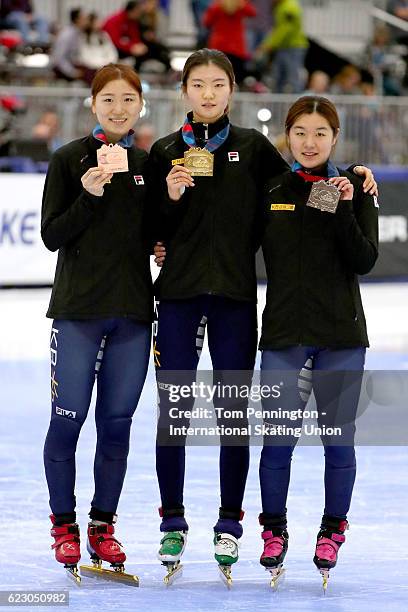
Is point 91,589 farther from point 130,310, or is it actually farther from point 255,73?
point 255,73

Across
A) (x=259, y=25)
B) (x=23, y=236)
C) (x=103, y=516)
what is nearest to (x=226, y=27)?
(x=259, y=25)

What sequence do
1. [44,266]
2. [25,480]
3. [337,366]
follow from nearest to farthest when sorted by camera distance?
[337,366] → [25,480] → [44,266]

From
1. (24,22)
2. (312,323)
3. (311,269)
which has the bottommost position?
(312,323)

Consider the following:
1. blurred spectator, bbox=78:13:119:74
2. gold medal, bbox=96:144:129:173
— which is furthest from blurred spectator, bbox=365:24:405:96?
gold medal, bbox=96:144:129:173

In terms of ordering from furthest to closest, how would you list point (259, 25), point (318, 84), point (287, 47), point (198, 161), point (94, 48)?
point (259, 25) → point (287, 47) → point (318, 84) → point (94, 48) → point (198, 161)

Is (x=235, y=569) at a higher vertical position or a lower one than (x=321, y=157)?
lower

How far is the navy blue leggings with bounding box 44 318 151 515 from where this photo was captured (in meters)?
5.88

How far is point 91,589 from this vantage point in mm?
5832

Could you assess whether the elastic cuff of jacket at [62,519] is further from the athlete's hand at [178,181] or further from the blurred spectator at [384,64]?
the blurred spectator at [384,64]

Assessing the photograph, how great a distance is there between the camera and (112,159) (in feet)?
18.8

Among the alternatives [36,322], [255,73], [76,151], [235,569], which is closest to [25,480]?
[235,569]

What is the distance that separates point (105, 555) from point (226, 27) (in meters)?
14.7

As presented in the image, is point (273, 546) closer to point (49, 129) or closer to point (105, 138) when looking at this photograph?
point (105, 138)

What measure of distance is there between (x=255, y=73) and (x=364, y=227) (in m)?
15.3
